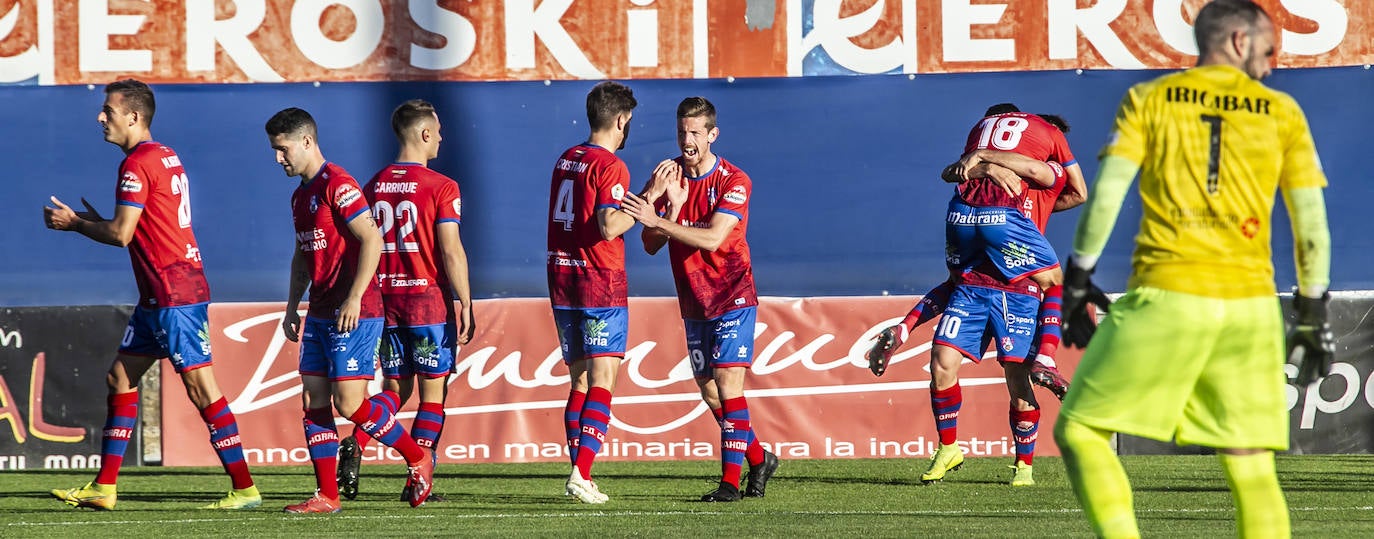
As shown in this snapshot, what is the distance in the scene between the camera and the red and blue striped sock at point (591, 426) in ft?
26.1

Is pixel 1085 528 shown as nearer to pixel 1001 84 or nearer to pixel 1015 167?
pixel 1015 167

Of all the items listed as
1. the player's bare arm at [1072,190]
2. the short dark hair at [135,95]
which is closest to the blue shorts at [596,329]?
the short dark hair at [135,95]

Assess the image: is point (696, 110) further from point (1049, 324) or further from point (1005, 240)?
point (1049, 324)

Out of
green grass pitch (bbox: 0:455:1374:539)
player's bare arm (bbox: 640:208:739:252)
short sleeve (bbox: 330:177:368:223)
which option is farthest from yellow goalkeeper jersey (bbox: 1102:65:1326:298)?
short sleeve (bbox: 330:177:368:223)

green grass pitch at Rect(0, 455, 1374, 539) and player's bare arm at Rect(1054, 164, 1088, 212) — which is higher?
player's bare arm at Rect(1054, 164, 1088, 212)

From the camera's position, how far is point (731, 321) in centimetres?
803

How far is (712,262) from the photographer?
8.09 m

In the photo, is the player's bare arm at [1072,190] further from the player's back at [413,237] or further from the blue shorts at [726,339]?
the player's back at [413,237]

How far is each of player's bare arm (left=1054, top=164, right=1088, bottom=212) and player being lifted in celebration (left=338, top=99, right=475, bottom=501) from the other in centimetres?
324

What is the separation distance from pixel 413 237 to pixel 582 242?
867 millimetres

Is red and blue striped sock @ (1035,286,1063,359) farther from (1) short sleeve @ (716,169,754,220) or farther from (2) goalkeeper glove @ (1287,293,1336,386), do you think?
(2) goalkeeper glove @ (1287,293,1336,386)

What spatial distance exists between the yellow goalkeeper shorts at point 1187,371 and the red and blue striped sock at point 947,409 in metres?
4.27

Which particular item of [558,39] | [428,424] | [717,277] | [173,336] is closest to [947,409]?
[717,277]

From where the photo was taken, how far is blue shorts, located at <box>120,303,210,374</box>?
7734 mm
